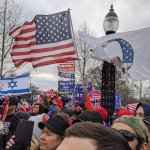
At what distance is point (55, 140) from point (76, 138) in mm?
2381

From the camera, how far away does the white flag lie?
18.2 feet

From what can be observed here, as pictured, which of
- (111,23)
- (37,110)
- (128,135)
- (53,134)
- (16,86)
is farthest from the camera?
(16,86)

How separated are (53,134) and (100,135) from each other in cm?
246

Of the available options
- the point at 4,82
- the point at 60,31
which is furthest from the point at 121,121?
the point at 4,82

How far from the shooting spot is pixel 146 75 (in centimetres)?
553

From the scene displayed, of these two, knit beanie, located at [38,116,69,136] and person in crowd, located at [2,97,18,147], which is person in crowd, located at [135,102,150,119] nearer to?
knit beanie, located at [38,116,69,136]

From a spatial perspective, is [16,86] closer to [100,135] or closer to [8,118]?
[8,118]

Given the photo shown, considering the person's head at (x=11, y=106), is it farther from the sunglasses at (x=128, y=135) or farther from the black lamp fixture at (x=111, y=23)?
the sunglasses at (x=128, y=135)

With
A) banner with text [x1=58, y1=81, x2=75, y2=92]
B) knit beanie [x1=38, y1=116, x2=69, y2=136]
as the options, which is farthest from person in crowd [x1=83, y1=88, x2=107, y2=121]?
banner with text [x1=58, y1=81, x2=75, y2=92]

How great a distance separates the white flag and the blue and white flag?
13.6 ft

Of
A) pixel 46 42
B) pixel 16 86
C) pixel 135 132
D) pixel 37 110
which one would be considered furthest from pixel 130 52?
pixel 16 86

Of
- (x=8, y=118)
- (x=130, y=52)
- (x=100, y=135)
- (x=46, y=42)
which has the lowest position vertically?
(x=8, y=118)

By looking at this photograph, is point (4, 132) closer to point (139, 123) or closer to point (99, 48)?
point (99, 48)

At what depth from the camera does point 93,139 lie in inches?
40.4
